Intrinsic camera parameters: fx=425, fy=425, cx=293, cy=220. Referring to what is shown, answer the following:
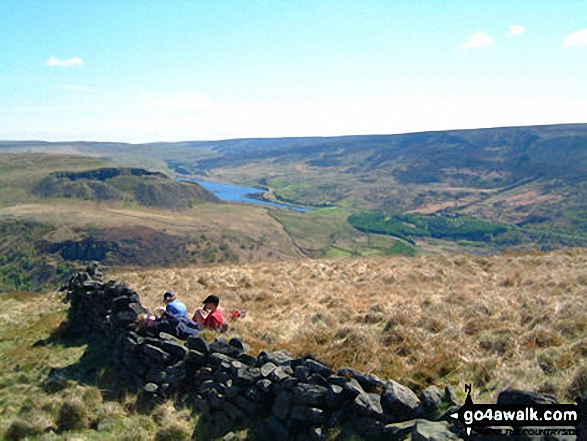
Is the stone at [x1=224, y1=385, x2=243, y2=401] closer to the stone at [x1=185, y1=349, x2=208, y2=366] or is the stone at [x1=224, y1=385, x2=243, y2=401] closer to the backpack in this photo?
the stone at [x1=185, y1=349, x2=208, y2=366]

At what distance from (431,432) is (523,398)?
1632mm

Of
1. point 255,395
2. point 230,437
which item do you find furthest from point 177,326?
point 230,437

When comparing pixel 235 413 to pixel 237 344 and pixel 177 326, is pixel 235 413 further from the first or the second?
pixel 177 326


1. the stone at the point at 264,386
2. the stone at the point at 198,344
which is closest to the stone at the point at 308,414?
the stone at the point at 264,386

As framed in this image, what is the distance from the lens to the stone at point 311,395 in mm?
9414

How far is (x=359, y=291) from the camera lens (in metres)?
21.3

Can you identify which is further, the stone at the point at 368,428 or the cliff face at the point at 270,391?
the cliff face at the point at 270,391

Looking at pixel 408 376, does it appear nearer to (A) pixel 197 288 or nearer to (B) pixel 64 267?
(A) pixel 197 288

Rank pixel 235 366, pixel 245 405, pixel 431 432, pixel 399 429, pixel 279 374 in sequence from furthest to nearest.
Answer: pixel 235 366 → pixel 245 405 → pixel 279 374 → pixel 399 429 → pixel 431 432

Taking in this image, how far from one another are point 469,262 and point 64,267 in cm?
17201

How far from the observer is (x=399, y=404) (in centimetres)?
862

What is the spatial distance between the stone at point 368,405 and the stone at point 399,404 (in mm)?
168

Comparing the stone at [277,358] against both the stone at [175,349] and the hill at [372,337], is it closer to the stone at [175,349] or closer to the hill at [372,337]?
the hill at [372,337]

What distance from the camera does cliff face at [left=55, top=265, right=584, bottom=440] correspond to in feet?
28.1
